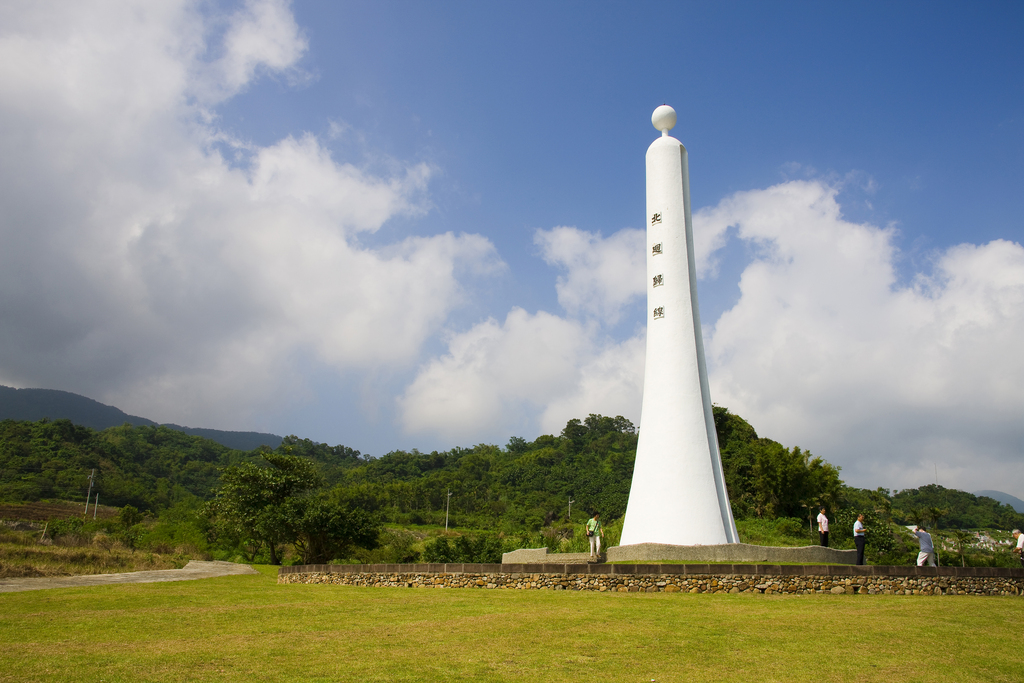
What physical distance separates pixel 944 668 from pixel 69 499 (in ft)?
197

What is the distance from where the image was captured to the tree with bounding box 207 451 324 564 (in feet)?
64.1

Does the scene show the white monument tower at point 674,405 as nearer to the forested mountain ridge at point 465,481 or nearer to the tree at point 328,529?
the tree at point 328,529

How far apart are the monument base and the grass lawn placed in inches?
135

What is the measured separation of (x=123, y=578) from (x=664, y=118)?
17.8 meters

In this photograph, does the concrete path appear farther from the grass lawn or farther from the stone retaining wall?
the stone retaining wall

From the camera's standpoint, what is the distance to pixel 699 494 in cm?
1609

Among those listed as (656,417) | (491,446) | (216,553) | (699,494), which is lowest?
(216,553)

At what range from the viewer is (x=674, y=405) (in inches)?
664

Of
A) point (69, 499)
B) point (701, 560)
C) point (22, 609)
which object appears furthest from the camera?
point (69, 499)

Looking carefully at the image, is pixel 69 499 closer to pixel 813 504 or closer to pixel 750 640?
pixel 813 504

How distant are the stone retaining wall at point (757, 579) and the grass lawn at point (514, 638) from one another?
553mm

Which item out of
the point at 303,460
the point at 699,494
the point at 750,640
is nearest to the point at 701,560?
the point at 699,494

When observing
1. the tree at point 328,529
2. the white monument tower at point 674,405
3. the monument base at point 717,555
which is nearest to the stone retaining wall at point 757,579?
the monument base at point 717,555

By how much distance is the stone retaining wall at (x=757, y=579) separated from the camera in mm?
9969
